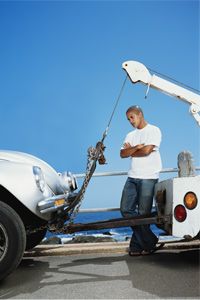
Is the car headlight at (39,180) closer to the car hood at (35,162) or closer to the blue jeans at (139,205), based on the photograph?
the car hood at (35,162)

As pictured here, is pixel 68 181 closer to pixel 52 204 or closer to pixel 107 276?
pixel 52 204

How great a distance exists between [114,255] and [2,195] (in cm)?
183

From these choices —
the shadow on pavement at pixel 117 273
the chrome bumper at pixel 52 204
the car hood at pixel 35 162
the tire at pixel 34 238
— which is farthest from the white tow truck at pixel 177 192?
the tire at pixel 34 238

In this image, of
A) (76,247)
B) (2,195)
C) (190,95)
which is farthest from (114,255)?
(190,95)

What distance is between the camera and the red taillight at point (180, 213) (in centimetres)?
352

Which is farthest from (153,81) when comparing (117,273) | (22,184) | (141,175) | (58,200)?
(117,273)

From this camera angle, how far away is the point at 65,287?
11.1 ft

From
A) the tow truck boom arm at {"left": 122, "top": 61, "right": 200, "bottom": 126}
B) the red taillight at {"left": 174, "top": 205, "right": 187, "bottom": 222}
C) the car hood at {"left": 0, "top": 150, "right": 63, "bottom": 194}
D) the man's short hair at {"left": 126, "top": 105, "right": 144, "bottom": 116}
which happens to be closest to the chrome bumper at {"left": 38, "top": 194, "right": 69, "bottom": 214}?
the car hood at {"left": 0, "top": 150, "right": 63, "bottom": 194}

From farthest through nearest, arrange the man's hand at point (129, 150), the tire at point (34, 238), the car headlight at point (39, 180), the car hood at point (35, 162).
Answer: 1. the tire at point (34, 238)
2. the man's hand at point (129, 150)
3. the car hood at point (35, 162)
4. the car headlight at point (39, 180)

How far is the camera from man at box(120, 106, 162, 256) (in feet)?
14.7

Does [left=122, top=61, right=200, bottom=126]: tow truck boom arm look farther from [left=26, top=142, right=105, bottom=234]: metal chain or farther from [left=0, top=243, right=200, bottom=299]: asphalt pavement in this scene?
[left=0, top=243, right=200, bottom=299]: asphalt pavement

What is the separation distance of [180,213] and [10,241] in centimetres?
159

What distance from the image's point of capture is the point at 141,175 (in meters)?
4.54

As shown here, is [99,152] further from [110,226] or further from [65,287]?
[65,287]
